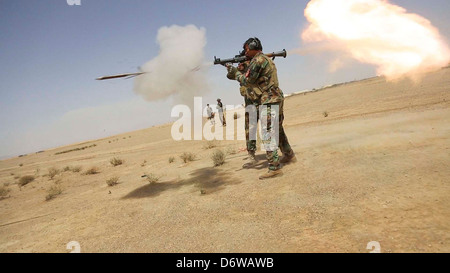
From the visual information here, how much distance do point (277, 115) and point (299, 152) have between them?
2026mm

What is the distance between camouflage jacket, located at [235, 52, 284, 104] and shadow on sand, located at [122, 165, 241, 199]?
1931mm

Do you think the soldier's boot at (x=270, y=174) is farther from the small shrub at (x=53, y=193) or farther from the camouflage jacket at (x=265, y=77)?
the small shrub at (x=53, y=193)

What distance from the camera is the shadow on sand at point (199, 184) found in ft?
17.7

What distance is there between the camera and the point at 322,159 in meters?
5.79

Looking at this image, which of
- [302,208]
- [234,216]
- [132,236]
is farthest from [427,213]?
[132,236]

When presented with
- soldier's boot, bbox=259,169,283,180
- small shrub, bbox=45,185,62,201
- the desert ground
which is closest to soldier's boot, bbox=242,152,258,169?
the desert ground

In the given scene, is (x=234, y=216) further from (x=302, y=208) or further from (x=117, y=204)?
(x=117, y=204)

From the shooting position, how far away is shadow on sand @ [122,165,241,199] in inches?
212

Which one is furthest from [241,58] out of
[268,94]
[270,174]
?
[270,174]

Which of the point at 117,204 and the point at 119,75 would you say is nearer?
the point at 117,204

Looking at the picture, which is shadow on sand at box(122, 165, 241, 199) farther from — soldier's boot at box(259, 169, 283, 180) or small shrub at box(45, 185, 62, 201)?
small shrub at box(45, 185, 62, 201)

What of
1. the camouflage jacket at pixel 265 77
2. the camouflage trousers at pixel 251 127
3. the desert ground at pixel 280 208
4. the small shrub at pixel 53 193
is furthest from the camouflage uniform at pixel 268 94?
the small shrub at pixel 53 193
